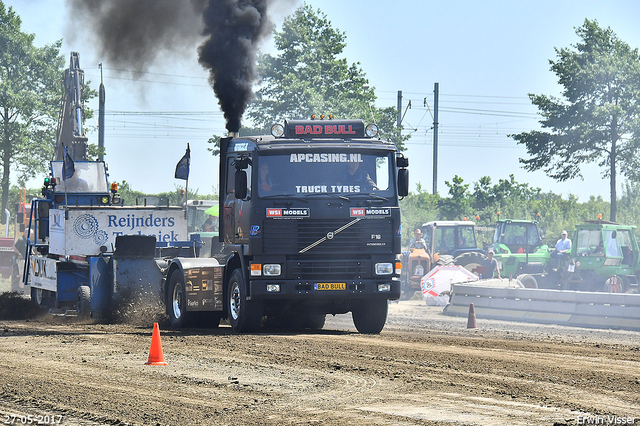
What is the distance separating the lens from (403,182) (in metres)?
13.7

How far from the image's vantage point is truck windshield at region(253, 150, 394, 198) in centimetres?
1334

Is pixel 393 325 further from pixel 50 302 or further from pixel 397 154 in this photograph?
pixel 50 302

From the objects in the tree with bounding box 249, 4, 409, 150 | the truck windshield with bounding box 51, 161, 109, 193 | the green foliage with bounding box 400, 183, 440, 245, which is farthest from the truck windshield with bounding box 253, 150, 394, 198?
the green foliage with bounding box 400, 183, 440, 245

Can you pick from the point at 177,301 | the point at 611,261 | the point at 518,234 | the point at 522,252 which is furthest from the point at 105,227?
the point at 518,234

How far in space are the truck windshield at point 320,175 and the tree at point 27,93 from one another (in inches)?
1356

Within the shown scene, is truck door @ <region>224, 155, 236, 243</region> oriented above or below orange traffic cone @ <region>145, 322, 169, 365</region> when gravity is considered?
above

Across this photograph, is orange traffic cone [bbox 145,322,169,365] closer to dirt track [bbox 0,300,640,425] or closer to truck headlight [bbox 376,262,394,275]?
dirt track [bbox 0,300,640,425]

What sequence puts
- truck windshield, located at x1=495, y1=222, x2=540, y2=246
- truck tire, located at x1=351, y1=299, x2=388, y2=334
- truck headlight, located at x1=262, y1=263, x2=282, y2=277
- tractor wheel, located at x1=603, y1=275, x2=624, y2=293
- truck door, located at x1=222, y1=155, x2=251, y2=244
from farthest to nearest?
1. truck windshield, located at x1=495, y1=222, x2=540, y2=246
2. tractor wheel, located at x1=603, y1=275, x2=624, y2=293
3. truck tire, located at x1=351, y1=299, x2=388, y2=334
4. truck door, located at x1=222, y1=155, x2=251, y2=244
5. truck headlight, located at x1=262, y1=263, x2=282, y2=277

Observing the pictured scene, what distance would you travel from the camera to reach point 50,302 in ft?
62.8

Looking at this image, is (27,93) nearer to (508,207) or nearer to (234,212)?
(508,207)

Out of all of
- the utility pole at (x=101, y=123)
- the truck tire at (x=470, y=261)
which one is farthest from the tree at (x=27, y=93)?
the truck tire at (x=470, y=261)

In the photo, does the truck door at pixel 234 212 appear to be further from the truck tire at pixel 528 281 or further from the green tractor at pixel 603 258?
the green tractor at pixel 603 258

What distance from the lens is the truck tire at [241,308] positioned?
1373cm

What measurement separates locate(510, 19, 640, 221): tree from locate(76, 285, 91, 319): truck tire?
1003 inches
